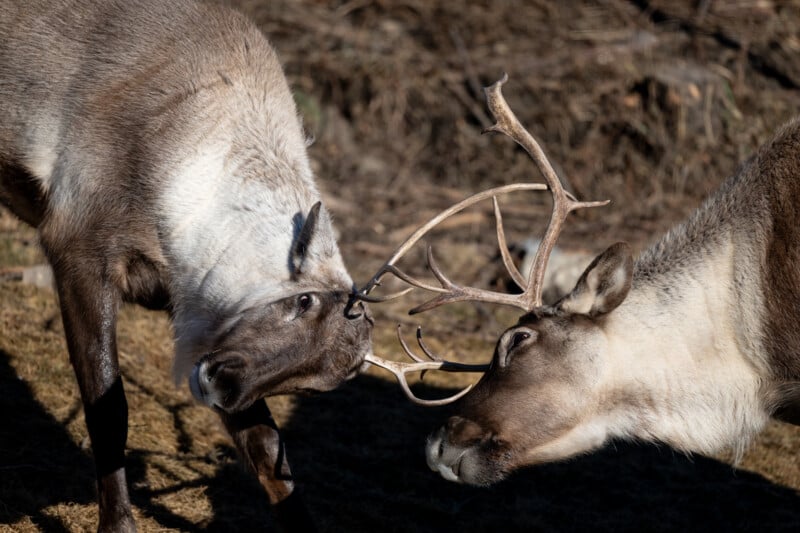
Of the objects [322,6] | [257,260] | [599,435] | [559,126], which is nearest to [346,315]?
[257,260]

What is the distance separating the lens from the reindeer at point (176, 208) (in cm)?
369

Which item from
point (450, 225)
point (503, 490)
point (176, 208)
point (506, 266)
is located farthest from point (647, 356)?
point (450, 225)

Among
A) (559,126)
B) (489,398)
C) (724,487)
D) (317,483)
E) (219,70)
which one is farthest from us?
(559,126)

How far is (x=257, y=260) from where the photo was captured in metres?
3.87

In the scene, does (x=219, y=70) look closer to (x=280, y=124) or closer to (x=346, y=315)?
(x=280, y=124)

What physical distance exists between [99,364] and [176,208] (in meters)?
0.66

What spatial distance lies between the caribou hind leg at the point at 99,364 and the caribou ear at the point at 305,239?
0.72 m

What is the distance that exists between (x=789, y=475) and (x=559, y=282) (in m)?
2.23

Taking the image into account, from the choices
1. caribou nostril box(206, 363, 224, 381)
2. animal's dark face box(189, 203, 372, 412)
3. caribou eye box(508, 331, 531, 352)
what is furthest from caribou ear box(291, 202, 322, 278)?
caribou eye box(508, 331, 531, 352)

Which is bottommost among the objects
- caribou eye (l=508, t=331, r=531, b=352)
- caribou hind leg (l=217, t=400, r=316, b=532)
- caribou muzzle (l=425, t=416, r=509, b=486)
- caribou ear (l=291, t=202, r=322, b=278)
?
caribou hind leg (l=217, t=400, r=316, b=532)

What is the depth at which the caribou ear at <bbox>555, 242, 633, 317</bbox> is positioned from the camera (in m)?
3.54

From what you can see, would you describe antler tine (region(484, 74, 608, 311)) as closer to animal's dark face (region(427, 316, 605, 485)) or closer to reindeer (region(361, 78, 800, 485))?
reindeer (region(361, 78, 800, 485))

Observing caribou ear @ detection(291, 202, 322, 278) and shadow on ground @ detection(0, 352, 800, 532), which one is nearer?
caribou ear @ detection(291, 202, 322, 278)

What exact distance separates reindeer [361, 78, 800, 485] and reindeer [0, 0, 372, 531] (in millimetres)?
336
